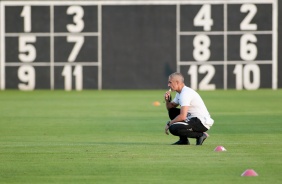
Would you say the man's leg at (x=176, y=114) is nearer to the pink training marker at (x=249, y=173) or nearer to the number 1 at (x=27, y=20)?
the pink training marker at (x=249, y=173)

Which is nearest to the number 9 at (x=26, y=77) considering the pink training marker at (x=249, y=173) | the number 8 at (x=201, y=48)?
the number 8 at (x=201, y=48)

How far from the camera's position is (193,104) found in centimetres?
1486

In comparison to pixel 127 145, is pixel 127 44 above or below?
above

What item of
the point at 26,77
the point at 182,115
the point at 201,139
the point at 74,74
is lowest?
the point at 201,139

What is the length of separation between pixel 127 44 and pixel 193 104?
2167 centimetres

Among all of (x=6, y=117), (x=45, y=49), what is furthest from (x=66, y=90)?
(x=6, y=117)

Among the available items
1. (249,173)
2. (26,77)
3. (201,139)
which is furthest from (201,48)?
(249,173)

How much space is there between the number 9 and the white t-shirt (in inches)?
867

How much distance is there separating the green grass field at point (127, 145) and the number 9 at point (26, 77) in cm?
724

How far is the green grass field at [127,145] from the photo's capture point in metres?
11.4

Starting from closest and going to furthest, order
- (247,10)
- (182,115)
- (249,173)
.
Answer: (249,173) → (182,115) → (247,10)

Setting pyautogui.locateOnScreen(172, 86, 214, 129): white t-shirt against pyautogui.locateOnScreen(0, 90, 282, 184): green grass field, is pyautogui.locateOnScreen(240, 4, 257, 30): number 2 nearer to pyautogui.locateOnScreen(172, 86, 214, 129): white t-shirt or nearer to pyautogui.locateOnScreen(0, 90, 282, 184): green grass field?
pyautogui.locateOnScreen(0, 90, 282, 184): green grass field

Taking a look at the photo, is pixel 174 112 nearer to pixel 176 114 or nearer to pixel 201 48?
pixel 176 114

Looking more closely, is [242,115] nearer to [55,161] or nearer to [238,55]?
[55,161]
